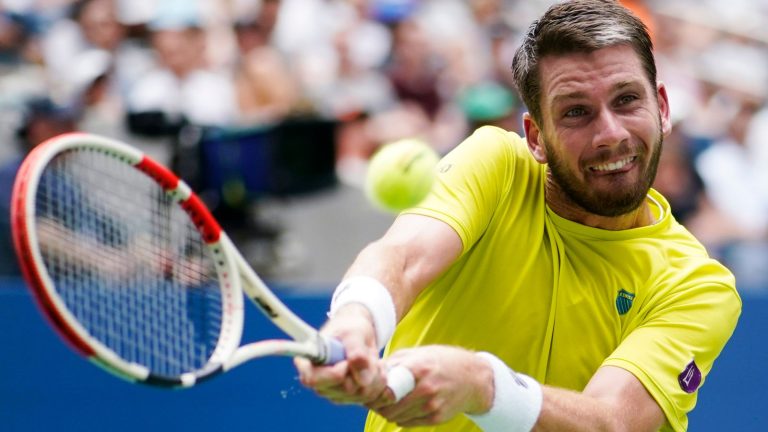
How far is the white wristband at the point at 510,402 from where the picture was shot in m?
3.01

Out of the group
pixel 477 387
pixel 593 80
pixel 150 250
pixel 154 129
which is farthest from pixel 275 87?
pixel 477 387

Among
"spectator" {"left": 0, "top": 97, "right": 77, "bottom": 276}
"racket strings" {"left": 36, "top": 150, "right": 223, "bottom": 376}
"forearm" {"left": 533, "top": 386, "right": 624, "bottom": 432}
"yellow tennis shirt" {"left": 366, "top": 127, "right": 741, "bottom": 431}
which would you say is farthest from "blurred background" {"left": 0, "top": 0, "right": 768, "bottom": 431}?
"forearm" {"left": 533, "top": 386, "right": 624, "bottom": 432}

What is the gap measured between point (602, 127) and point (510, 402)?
0.83m

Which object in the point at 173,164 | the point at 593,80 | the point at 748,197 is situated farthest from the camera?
the point at 748,197

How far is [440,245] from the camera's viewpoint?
3275 mm

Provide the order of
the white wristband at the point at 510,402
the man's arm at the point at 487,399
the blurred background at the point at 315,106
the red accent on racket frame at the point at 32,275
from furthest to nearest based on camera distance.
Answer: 1. the blurred background at the point at 315,106
2. the white wristband at the point at 510,402
3. the man's arm at the point at 487,399
4. the red accent on racket frame at the point at 32,275

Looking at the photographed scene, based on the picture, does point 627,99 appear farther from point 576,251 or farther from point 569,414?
point 569,414

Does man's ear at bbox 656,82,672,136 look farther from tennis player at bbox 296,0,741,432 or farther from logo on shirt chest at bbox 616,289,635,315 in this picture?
logo on shirt chest at bbox 616,289,635,315

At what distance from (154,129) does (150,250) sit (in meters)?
3.40

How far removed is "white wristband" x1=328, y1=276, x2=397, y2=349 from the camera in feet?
9.64

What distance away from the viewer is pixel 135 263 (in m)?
3.69

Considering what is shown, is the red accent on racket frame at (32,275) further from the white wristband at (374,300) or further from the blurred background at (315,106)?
the blurred background at (315,106)

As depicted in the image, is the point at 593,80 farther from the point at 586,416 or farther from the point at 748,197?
the point at 748,197

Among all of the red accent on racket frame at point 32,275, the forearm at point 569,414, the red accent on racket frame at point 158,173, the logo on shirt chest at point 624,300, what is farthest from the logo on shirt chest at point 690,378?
the red accent on racket frame at point 32,275
